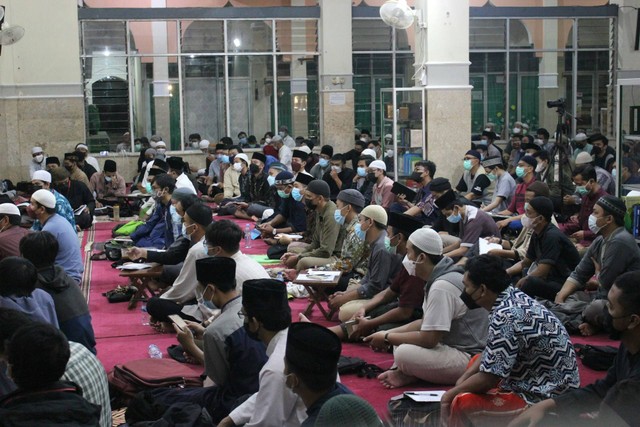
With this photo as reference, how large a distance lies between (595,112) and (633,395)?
769 inches

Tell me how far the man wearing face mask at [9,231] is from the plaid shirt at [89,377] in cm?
329

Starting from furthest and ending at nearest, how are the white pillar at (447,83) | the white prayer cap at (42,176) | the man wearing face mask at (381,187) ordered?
the white pillar at (447,83)
the man wearing face mask at (381,187)
the white prayer cap at (42,176)

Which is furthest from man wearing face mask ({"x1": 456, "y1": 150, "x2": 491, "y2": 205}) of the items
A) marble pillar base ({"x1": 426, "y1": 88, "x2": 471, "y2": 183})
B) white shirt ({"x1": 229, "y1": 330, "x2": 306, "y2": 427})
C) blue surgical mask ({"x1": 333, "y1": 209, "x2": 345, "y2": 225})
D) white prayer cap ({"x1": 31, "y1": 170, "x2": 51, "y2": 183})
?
white shirt ({"x1": 229, "y1": 330, "x2": 306, "y2": 427})

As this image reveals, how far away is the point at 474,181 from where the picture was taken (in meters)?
14.0

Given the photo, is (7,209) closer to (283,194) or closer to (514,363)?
(283,194)

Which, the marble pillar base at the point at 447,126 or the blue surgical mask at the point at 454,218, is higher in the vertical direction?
the marble pillar base at the point at 447,126

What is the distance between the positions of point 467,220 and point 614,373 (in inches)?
203

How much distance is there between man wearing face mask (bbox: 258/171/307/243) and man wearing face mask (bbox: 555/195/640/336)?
4.63 meters

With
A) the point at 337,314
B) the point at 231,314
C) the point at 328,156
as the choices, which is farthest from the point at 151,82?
the point at 231,314

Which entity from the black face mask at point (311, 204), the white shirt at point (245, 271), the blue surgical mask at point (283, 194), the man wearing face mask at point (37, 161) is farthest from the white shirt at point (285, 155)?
the white shirt at point (245, 271)

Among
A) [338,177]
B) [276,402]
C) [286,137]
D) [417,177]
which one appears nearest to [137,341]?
[276,402]

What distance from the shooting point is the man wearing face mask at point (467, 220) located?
9500 millimetres

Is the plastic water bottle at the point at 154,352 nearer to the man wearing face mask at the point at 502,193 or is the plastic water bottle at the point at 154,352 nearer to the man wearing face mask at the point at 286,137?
the man wearing face mask at the point at 502,193

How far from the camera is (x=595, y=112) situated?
2277 cm
